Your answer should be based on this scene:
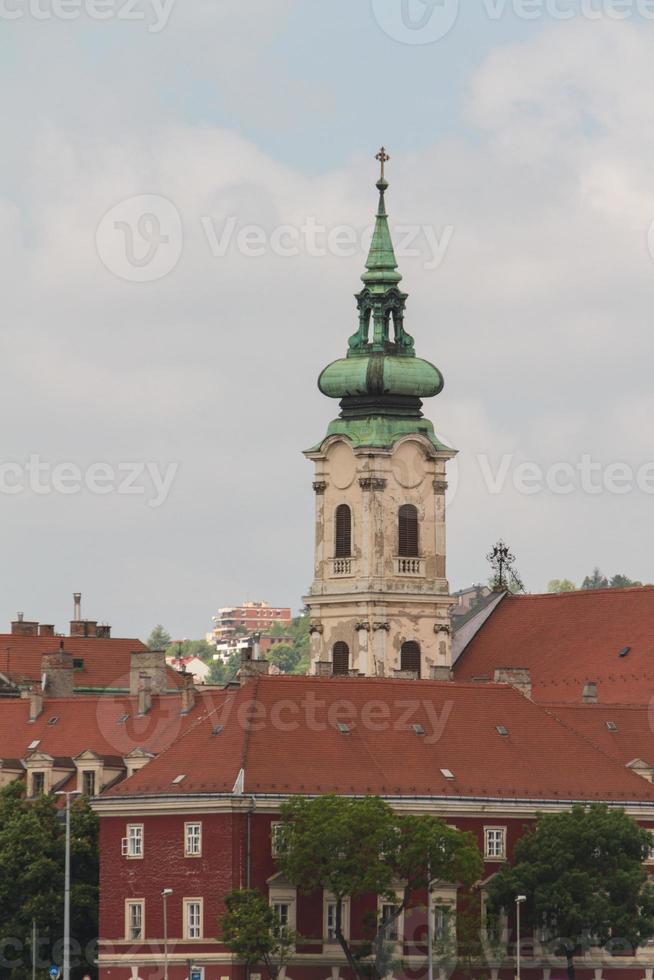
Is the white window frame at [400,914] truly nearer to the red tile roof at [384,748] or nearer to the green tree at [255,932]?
the green tree at [255,932]

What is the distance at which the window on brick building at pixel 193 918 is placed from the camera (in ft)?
477

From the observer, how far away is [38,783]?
536 feet

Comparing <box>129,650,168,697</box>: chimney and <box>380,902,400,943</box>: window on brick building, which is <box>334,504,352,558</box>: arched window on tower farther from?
<box>380,902,400,943</box>: window on brick building

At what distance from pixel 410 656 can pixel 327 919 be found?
45.3m

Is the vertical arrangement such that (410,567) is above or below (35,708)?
above

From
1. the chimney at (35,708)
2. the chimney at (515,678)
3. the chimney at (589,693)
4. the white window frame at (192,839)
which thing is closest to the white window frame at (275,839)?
the white window frame at (192,839)

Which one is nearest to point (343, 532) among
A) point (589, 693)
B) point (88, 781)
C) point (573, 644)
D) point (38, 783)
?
point (573, 644)

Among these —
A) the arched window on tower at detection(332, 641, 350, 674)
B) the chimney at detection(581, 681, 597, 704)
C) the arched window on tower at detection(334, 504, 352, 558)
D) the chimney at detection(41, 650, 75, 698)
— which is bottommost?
the chimney at detection(581, 681, 597, 704)

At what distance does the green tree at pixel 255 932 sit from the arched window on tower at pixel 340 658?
46221 millimetres

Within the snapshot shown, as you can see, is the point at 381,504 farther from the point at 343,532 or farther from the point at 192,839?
the point at 192,839

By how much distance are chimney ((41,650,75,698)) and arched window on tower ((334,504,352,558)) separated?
1674 centimetres

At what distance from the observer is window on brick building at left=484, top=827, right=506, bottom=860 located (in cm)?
15150

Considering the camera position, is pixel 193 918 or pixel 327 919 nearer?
pixel 193 918

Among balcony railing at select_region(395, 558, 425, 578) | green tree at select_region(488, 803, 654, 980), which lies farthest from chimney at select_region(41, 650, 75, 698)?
green tree at select_region(488, 803, 654, 980)
